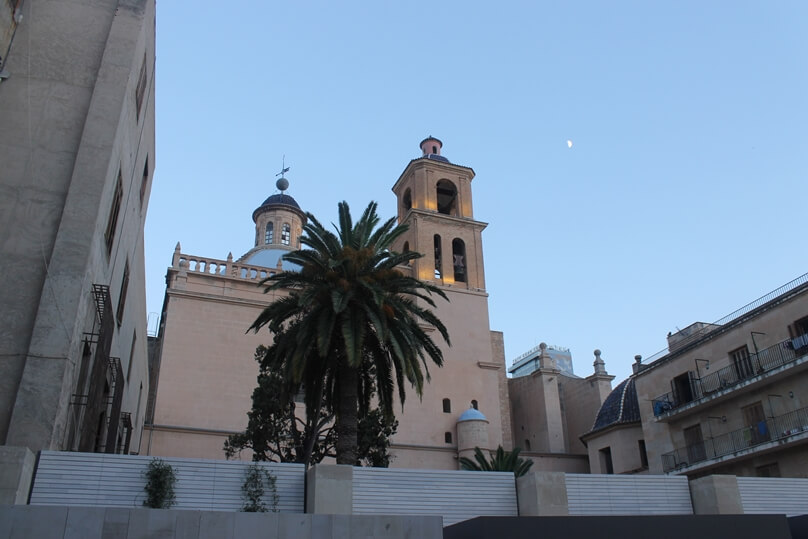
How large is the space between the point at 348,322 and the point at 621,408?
20321 millimetres

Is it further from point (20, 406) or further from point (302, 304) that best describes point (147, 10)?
point (20, 406)

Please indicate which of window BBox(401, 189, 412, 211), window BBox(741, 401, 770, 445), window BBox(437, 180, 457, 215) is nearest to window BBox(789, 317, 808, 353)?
window BBox(741, 401, 770, 445)

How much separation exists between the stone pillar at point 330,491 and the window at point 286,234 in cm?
3838

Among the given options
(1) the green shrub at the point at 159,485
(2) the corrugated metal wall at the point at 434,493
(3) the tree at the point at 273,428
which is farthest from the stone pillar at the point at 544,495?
(3) the tree at the point at 273,428

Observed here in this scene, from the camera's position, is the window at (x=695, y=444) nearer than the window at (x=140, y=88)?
No

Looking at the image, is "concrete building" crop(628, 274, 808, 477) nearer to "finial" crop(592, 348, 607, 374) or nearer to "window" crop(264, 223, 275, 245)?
"finial" crop(592, 348, 607, 374)

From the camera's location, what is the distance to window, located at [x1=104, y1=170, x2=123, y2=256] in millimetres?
16297

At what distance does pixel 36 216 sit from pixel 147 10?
608 cm

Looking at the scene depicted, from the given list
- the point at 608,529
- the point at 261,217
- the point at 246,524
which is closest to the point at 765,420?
the point at 608,529

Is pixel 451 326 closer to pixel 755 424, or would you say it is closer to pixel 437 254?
pixel 437 254

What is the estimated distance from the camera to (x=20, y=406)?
42.3 ft

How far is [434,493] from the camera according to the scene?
623 inches

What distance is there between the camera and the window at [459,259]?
41062mm

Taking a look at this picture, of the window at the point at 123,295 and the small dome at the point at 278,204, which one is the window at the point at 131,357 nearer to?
the window at the point at 123,295
